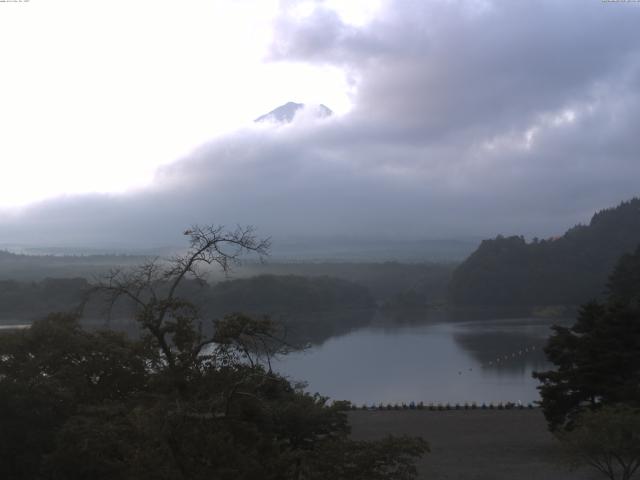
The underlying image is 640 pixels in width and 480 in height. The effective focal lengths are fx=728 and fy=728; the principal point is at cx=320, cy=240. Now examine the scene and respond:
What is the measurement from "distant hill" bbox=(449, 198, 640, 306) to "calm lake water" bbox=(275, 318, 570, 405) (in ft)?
84.0

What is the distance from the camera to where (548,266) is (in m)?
79.7

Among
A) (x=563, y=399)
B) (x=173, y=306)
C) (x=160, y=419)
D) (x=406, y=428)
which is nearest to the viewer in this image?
(x=160, y=419)

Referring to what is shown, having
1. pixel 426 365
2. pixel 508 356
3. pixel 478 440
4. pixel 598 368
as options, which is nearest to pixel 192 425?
pixel 598 368

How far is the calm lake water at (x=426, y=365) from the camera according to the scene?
25.3 metres

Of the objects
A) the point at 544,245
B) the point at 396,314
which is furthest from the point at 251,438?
the point at 544,245

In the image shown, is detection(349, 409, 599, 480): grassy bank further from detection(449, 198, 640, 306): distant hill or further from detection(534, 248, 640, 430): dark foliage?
detection(449, 198, 640, 306): distant hill

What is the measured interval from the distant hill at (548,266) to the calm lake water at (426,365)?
25.6 metres

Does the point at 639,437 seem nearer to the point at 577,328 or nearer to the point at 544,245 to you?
the point at 577,328

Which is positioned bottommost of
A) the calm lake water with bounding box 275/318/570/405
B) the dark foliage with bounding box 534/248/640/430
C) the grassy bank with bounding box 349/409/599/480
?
the calm lake water with bounding box 275/318/570/405

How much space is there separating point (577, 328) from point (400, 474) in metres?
9.83

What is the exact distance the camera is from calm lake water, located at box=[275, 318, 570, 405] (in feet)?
83.0

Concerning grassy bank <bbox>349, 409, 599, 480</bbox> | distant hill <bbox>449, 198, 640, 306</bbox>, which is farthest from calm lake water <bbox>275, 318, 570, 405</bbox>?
distant hill <bbox>449, 198, 640, 306</bbox>

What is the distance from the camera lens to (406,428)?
16578 millimetres

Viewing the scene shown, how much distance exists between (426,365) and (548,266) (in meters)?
51.5
